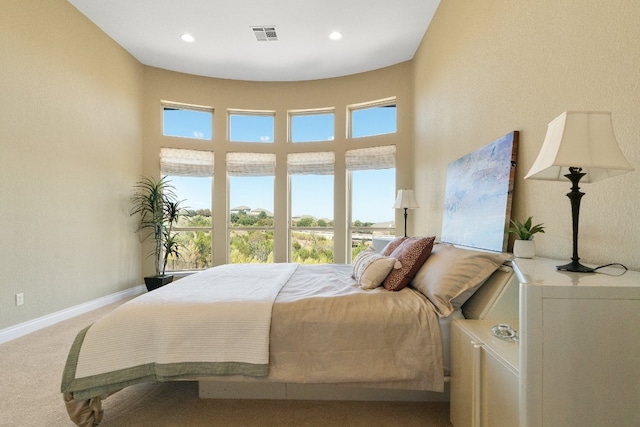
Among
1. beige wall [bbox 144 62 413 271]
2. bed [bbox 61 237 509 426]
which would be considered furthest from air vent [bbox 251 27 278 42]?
bed [bbox 61 237 509 426]

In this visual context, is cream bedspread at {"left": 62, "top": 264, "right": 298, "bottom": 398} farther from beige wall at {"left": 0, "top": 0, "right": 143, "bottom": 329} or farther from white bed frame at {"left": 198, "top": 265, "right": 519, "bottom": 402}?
beige wall at {"left": 0, "top": 0, "right": 143, "bottom": 329}

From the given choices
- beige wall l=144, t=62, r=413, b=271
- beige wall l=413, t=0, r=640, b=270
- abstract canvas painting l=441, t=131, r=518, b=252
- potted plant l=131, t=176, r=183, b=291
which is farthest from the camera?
beige wall l=144, t=62, r=413, b=271

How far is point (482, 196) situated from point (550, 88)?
33.0 inches

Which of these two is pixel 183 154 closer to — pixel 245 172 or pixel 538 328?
pixel 245 172

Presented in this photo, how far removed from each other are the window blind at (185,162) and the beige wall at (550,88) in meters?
3.72

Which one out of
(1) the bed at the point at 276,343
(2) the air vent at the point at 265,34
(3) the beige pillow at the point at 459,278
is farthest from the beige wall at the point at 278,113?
(2) the air vent at the point at 265,34

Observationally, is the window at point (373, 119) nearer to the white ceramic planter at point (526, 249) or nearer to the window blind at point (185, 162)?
the window blind at point (185, 162)

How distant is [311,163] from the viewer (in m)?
5.15

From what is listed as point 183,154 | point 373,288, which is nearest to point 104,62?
point 183,154

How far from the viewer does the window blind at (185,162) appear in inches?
193

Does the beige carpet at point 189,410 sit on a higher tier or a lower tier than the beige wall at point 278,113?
lower

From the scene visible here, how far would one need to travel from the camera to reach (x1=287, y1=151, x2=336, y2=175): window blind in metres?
5.11

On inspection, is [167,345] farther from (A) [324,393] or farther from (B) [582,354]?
(B) [582,354]

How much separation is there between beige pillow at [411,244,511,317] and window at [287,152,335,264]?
3.43m
